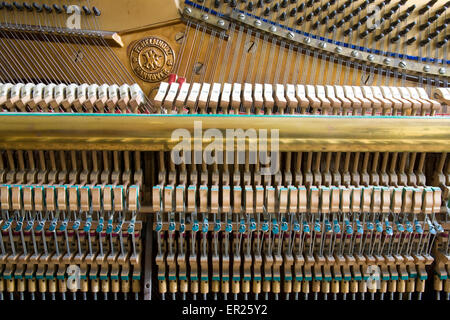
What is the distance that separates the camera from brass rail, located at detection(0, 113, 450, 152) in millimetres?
1642

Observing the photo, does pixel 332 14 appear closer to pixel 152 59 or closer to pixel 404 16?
pixel 404 16

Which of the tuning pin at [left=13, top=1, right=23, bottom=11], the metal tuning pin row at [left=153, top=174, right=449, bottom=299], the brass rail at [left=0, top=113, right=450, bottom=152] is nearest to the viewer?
the brass rail at [left=0, top=113, right=450, bottom=152]

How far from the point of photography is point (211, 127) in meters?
1.65

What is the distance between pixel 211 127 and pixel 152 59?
73 cm

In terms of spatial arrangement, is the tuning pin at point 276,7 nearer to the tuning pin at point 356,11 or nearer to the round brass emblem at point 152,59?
the tuning pin at point 356,11

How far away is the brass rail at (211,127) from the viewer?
164 centimetres

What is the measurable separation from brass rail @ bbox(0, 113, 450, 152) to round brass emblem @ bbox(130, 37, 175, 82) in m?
0.56

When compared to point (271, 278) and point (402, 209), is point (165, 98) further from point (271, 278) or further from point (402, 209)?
point (402, 209)

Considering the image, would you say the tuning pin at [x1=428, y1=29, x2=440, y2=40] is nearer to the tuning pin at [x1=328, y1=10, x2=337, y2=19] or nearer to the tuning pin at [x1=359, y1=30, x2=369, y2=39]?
the tuning pin at [x1=359, y1=30, x2=369, y2=39]

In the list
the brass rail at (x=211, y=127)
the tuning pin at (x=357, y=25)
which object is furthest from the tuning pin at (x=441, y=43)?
the brass rail at (x=211, y=127)

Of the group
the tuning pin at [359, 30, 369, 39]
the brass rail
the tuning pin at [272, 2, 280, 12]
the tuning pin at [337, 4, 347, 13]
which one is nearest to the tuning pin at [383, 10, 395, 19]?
the tuning pin at [359, 30, 369, 39]

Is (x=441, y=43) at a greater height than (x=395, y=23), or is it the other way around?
(x=395, y=23)

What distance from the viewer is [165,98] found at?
173cm

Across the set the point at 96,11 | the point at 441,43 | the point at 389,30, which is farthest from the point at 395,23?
the point at 96,11
